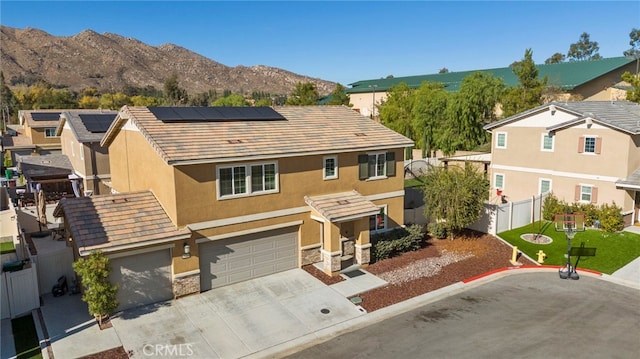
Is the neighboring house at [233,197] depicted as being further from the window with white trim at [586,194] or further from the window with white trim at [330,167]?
the window with white trim at [586,194]

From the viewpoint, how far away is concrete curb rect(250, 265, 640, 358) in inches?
531

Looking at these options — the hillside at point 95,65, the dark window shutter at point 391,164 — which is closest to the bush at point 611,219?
the dark window shutter at point 391,164

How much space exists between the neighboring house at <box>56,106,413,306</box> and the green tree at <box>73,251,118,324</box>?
0.50 m

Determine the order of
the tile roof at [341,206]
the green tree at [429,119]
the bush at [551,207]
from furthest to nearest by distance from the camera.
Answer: the green tree at [429,119]
the bush at [551,207]
the tile roof at [341,206]

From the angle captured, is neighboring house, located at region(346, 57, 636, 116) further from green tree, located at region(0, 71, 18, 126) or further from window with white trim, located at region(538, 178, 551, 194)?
green tree, located at region(0, 71, 18, 126)

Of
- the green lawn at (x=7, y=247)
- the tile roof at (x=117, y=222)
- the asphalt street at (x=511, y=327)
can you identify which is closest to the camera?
the asphalt street at (x=511, y=327)

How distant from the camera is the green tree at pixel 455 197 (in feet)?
75.4

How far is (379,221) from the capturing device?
74.8ft

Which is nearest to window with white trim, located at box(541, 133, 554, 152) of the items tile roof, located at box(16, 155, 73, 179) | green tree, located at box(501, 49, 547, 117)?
green tree, located at box(501, 49, 547, 117)

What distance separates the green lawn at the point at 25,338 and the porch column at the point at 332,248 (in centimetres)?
1090

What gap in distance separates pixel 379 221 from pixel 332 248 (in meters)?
4.70

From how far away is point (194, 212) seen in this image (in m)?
17.0

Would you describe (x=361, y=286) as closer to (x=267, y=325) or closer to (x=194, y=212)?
(x=267, y=325)

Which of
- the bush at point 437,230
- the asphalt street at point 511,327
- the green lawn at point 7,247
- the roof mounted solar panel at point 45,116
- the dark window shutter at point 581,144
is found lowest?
the asphalt street at point 511,327
